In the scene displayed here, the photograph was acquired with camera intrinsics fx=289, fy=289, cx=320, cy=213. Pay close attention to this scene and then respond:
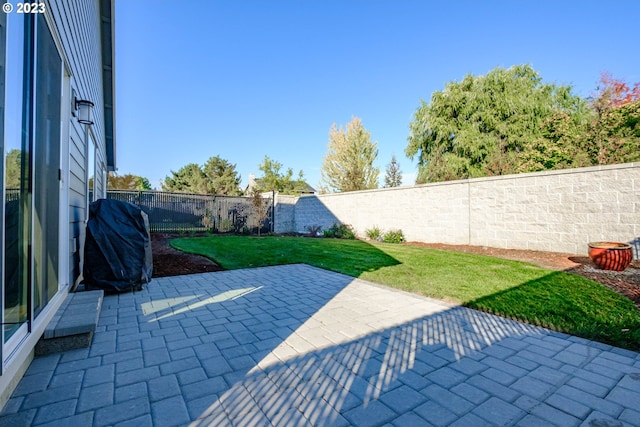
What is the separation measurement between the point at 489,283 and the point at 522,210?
12.5 ft

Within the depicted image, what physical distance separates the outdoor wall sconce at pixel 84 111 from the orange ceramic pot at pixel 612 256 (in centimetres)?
831

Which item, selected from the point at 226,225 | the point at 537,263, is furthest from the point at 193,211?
the point at 537,263

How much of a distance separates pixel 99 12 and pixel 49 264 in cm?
623

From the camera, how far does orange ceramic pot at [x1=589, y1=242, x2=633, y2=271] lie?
4891mm

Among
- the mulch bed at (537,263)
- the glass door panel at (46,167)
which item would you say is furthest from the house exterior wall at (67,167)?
the mulch bed at (537,263)

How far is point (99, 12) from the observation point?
19.7 ft

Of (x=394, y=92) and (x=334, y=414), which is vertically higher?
(x=394, y=92)

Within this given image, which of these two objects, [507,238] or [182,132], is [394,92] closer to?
[507,238]

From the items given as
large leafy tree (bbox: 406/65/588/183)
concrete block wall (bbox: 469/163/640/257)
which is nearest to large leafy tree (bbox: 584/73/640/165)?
large leafy tree (bbox: 406/65/588/183)

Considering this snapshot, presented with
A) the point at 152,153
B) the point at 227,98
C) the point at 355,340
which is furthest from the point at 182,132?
the point at 355,340

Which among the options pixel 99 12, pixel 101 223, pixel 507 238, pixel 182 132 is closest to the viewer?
pixel 101 223

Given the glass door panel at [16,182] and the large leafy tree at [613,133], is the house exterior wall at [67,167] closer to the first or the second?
the glass door panel at [16,182]

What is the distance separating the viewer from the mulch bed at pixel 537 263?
430 cm

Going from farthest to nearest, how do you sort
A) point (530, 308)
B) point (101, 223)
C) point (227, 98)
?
point (227, 98) → point (101, 223) → point (530, 308)
